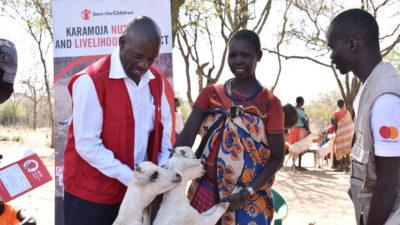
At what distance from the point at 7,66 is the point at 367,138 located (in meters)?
1.78

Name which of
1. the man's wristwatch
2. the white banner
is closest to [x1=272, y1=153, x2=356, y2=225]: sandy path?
the white banner

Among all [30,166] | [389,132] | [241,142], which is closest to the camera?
[389,132]

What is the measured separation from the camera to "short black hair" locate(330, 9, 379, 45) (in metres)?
1.75

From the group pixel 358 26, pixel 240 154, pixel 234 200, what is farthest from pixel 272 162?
pixel 358 26

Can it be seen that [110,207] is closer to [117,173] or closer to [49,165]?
[117,173]

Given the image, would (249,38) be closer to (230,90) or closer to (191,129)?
(230,90)

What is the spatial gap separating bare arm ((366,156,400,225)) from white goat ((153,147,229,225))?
717 mm

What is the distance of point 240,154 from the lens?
2084 mm

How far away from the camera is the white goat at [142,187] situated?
5.83ft

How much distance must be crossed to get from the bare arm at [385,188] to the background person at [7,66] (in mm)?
1816

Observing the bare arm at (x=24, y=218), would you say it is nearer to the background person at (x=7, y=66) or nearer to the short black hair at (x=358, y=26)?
the background person at (x=7, y=66)

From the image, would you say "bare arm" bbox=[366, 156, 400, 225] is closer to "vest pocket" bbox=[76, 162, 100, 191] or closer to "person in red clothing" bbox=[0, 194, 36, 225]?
"vest pocket" bbox=[76, 162, 100, 191]

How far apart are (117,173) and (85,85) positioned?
515mm

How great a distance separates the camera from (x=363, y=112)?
1.68 metres
